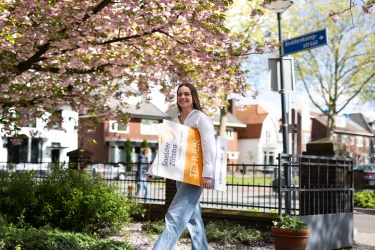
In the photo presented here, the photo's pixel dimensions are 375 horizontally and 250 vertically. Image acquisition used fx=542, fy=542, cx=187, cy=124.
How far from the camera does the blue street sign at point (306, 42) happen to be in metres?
10.6

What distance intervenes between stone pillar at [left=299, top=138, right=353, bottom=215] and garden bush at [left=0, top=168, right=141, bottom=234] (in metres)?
3.32

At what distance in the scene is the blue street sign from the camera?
1065 centimetres

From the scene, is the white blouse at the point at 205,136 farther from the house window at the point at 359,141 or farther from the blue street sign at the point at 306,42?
the house window at the point at 359,141

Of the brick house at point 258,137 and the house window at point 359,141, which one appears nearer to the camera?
the brick house at point 258,137

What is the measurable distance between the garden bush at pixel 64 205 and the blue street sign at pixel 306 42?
4745 millimetres

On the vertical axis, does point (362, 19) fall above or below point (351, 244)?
above

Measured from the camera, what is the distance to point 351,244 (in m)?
9.21

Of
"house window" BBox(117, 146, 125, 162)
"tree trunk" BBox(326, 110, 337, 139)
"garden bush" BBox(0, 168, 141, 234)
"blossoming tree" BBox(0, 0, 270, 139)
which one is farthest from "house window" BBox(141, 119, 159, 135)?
"garden bush" BBox(0, 168, 141, 234)

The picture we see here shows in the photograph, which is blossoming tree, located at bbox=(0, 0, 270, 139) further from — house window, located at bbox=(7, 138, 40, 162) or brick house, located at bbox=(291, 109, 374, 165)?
brick house, located at bbox=(291, 109, 374, 165)

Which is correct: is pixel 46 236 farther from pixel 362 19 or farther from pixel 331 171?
pixel 362 19

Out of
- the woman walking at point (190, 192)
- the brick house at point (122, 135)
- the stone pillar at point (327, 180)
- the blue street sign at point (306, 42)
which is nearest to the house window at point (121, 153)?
the brick house at point (122, 135)

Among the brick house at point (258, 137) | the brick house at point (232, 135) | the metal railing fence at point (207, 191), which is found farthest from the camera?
the brick house at point (258, 137)

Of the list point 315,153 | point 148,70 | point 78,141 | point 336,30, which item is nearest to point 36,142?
point 78,141

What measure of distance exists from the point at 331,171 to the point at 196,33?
4252 mm
